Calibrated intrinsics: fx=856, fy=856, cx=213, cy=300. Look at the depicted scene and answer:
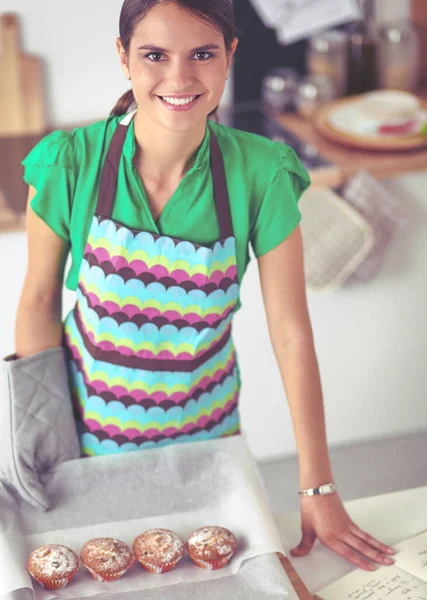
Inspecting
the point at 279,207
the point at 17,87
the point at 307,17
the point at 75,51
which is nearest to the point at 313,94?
the point at 307,17

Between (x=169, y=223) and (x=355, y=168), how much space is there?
43.4 inches

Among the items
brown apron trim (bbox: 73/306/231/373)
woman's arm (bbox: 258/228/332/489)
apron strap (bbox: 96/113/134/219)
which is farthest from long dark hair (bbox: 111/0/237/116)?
brown apron trim (bbox: 73/306/231/373)

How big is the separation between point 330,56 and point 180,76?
1.46 meters

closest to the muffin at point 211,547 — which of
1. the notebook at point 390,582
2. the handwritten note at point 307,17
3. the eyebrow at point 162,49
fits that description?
the notebook at point 390,582

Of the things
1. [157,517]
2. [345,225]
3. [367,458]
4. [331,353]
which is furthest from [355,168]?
[157,517]

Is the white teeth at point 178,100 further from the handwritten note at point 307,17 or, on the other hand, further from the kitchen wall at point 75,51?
the handwritten note at point 307,17

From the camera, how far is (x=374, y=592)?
91 centimetres

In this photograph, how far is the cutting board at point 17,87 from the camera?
1.94 m

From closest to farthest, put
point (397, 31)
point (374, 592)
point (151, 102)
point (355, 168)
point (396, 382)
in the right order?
point (151, 102) → point (374, 592) → point (355, 168) → point (397, 31) → point (396, 382)

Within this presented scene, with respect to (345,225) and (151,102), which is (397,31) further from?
(151,102)

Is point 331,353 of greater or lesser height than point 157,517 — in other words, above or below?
below

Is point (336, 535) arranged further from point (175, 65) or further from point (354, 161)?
point (354, 161)

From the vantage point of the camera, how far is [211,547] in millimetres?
865

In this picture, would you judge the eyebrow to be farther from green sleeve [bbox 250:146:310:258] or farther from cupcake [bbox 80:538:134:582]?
cupcake [bbox 80:538:134:582]
